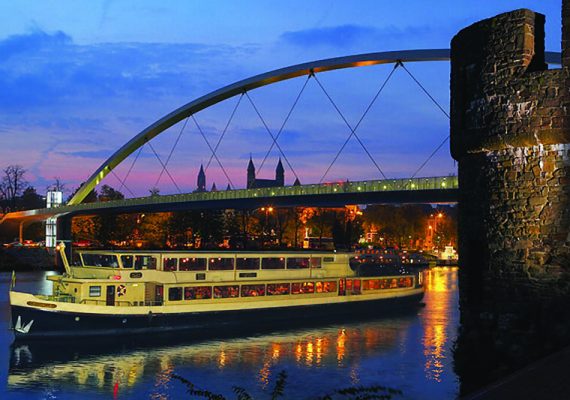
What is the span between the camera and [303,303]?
112ft

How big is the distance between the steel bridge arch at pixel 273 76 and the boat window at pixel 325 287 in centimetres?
1832

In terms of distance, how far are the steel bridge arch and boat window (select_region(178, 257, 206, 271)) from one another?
2351 centimetres

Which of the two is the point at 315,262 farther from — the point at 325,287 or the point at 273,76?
the point at 273,76

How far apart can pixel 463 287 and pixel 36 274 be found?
57151mm

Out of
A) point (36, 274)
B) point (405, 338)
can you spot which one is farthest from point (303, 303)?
point (36, 274)

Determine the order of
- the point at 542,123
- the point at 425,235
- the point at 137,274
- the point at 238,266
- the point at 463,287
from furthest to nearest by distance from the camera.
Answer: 1. the point at 425,235
2. the point at 238,266
3. the point at 137,274
4. the point at 463,287
5. the point at 542,123

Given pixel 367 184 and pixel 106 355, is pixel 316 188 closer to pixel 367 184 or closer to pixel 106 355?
pixel 367 184

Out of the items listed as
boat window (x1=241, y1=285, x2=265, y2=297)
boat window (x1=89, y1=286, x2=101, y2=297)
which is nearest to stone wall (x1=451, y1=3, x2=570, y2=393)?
boat window (x1=89, y1=286, x2=101, y2=297)

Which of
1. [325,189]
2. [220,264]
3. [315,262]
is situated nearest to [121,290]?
[220,264]

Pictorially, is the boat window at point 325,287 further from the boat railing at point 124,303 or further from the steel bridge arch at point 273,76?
the steel bridge arch at point 273,76

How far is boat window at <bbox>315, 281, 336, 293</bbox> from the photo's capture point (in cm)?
3534

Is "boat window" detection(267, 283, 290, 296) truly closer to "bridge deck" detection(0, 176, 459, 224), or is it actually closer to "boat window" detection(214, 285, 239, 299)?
"boat window" detection(214, 285, 239, 299)

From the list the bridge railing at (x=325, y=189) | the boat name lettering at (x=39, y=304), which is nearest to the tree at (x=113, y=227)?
the bridge railing at (x=325, y=189)

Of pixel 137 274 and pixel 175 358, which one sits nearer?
pixel 175 358
